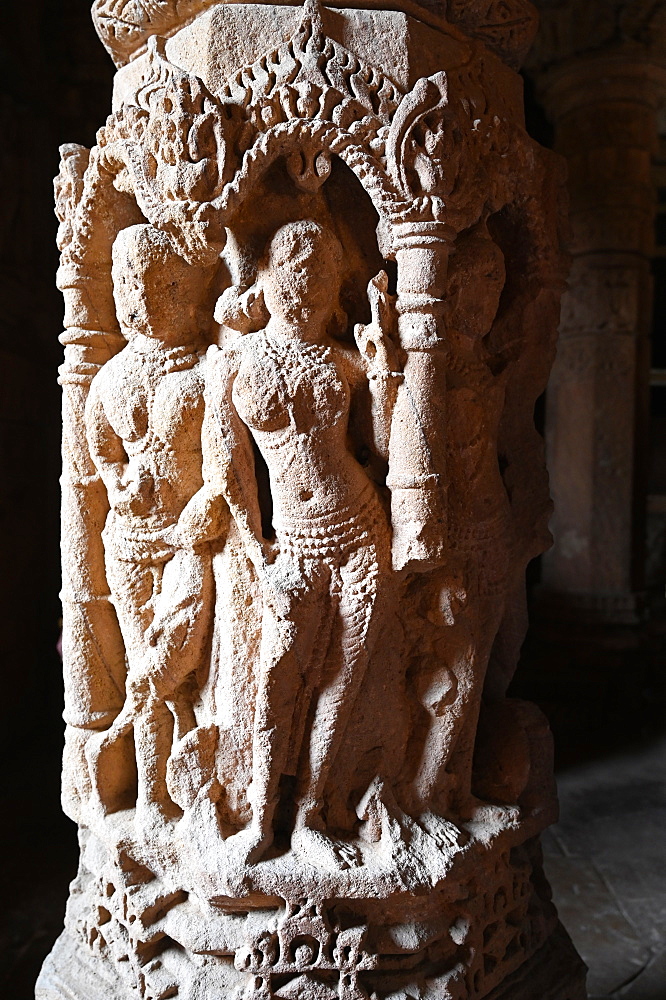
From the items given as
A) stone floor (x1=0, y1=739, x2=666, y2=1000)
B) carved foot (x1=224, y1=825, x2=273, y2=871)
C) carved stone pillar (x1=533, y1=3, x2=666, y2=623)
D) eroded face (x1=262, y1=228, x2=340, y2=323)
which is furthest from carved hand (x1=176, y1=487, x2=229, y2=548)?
carved stone pillar (x1=533, y1=3, x2=666, y2=623)

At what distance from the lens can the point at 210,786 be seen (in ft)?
7.01

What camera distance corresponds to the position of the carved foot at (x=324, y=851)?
2039mm

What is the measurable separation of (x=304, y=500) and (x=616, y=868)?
2777mm

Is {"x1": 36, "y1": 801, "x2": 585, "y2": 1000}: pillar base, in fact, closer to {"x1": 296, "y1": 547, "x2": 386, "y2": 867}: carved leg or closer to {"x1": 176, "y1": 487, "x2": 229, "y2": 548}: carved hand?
{"x1": 296, "y1": 547, "x2": 386, "y2": 867}: carved leg

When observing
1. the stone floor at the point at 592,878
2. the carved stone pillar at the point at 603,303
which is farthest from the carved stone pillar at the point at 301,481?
the carved stone pillar at the point at 603,303

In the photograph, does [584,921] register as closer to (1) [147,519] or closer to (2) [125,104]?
(1) [147,519]

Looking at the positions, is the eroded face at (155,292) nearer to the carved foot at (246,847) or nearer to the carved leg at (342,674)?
the carved leg at (342,674)

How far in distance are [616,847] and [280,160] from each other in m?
3.48

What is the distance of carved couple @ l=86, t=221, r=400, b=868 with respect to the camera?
2.01m

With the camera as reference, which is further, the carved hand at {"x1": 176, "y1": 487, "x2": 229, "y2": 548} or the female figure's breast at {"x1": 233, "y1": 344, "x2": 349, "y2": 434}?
the carved hand at {"x1": 176, "y1": 487, "x2": 229, "y2": 548}

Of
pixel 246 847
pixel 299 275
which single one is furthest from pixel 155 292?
pixel 246 847

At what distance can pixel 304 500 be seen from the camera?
2045mm

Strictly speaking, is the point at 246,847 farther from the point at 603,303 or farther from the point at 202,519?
the point at 603,303

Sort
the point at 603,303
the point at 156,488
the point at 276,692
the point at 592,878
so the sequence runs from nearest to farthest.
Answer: the point at 276,692 < the point at 156,488 < the point at 592,878 < the point at 603,303
